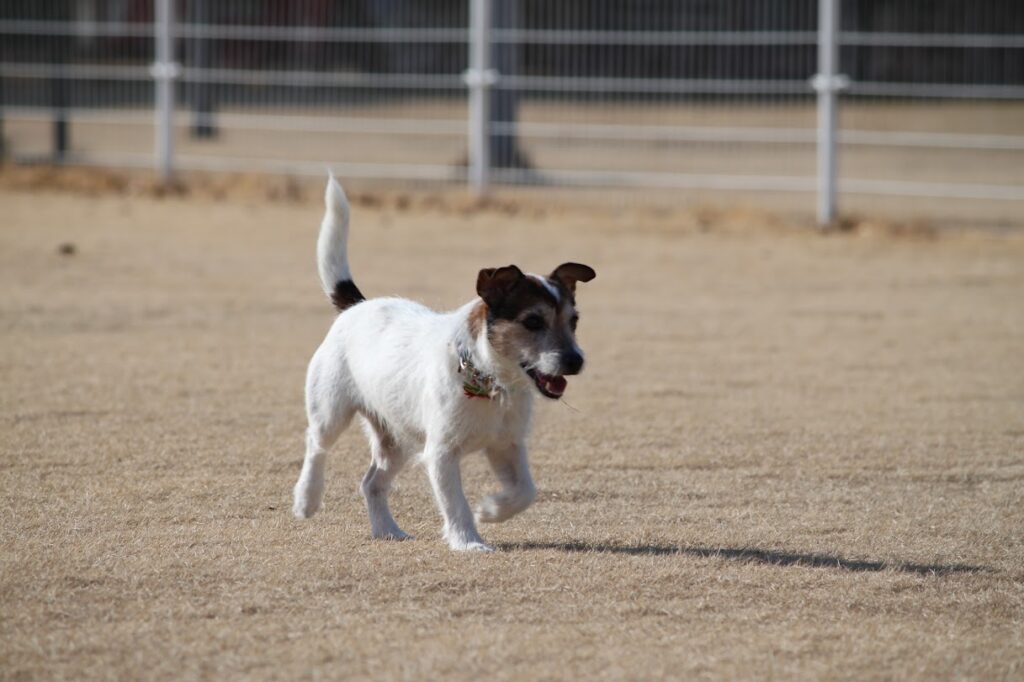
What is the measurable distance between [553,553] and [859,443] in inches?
87.4

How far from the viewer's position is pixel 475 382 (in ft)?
15.3

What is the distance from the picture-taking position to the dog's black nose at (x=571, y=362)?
14.7 ft

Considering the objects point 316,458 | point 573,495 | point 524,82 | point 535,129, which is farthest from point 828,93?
point 316,458

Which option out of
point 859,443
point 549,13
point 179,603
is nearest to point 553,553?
point 179,603

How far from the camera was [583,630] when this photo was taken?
3965 millimetres

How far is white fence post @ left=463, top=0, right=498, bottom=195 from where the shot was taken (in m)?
15.1

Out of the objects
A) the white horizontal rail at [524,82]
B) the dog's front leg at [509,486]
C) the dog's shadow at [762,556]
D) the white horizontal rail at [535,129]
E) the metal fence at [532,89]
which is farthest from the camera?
the metal fence at [532,89]

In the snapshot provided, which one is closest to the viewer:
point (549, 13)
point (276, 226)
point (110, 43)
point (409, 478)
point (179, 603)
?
point (179, 603)

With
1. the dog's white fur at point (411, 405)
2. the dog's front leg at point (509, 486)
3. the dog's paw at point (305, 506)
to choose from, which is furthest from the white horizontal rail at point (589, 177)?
the dog's front leg at point (509, 486)

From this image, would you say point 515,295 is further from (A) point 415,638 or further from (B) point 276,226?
(B) point 276,226

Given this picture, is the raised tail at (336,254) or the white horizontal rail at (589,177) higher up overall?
the white horizontal rail at (589,177)

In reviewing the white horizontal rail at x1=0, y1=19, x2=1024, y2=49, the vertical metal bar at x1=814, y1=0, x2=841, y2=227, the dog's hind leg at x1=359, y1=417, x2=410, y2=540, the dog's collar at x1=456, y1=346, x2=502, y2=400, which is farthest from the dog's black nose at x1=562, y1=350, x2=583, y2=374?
the white horizontal rail at x1=0, y1=19, x2=1024, y2=49

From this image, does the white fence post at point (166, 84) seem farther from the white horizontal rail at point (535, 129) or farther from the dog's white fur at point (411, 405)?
the dog's white fur at point (411, 405)

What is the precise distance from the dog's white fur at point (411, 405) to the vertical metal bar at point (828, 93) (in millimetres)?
9078
